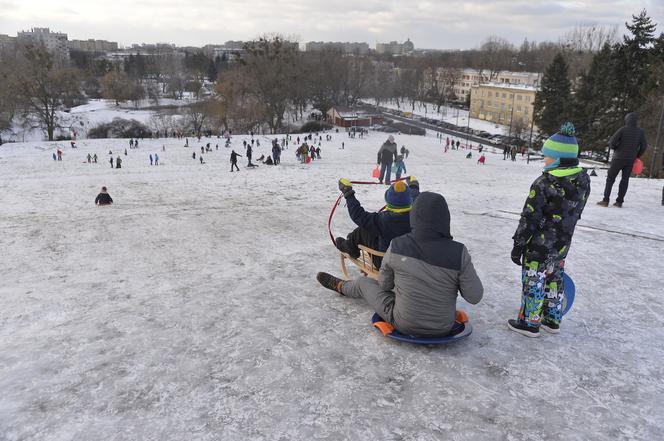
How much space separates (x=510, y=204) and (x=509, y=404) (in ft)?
27.6

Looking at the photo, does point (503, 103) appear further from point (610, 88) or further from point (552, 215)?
point (552, 215)

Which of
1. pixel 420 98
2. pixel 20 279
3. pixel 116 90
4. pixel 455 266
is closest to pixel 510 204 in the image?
pixel 455 266

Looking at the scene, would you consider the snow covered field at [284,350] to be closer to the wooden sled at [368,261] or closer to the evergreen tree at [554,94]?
the wooden sled at [368,261]

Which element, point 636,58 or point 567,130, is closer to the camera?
point 567,130

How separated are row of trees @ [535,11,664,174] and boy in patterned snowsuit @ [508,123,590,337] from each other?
3371 cm

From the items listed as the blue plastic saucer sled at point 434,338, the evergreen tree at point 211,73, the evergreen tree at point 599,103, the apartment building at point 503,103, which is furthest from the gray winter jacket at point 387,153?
the evergreen tree at point 211,73

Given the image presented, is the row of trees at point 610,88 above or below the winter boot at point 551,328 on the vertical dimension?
above

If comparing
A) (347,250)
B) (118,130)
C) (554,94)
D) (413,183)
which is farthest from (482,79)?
(347,250)

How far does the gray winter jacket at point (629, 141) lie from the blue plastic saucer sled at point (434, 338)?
6499 mm

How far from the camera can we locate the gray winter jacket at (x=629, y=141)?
27.6ft

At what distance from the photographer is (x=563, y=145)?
12.0ft

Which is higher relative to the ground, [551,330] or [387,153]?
[387,153]

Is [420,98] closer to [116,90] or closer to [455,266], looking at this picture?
[116,90]

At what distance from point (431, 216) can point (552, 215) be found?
42.2 inches
